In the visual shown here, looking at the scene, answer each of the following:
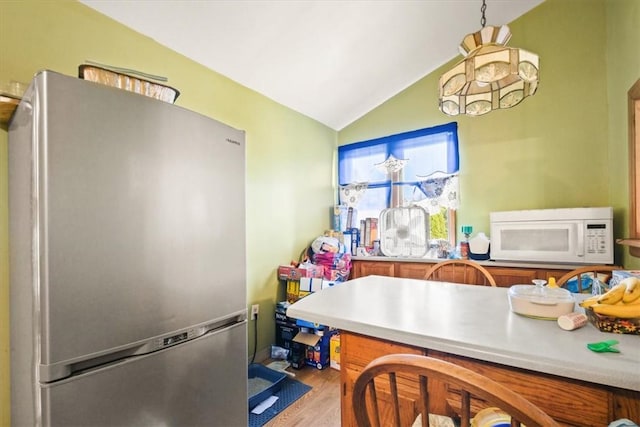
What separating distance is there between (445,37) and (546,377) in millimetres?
2783

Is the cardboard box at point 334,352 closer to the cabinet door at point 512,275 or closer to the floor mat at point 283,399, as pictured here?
the floor mat at point 283,399

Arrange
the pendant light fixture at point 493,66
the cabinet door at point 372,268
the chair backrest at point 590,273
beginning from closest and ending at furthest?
the pendant light fixture at point 493,66, the chair backrest at point 590,273, the cabinet door at point 372,268

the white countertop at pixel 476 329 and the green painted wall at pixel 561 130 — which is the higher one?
the green painted wall at pixel 561 130

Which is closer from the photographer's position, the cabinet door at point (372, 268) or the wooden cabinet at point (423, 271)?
the wooden cabinet at point (423, 271)

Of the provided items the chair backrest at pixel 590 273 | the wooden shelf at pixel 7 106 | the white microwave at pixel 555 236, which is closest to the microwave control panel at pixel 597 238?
the white microwave at pixel 555 236

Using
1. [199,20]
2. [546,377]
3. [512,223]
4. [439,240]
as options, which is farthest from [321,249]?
[546,377]

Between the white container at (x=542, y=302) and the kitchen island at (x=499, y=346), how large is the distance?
Result: 0.02 m

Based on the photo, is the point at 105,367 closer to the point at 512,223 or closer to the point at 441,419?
the point at 441,419

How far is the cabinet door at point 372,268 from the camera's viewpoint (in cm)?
280

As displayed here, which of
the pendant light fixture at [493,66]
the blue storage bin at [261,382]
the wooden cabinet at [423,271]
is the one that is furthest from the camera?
the wooden cabinet at [423,271]

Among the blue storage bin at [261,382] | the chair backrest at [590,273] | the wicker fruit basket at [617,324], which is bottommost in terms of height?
the blue storage bin at [261,382]

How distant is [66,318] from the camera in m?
0.90

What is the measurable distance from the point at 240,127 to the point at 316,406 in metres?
2.18

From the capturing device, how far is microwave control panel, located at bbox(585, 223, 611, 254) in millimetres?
1938
